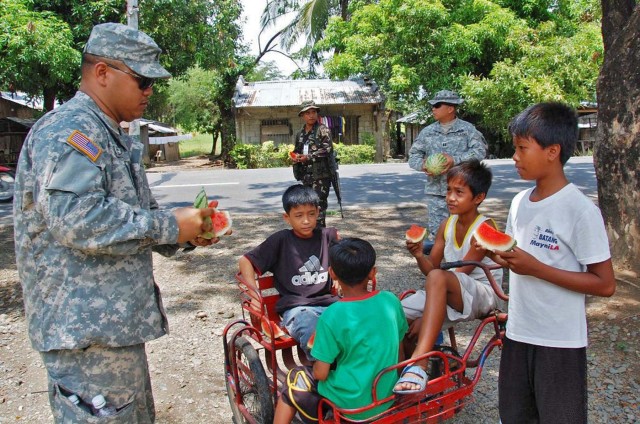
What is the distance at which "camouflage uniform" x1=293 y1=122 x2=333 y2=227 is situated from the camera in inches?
279

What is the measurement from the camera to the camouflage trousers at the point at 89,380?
6.54 feet

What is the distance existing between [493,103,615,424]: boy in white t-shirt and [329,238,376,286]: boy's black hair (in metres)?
0.57

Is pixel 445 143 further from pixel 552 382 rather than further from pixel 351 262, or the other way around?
pixel 552 382

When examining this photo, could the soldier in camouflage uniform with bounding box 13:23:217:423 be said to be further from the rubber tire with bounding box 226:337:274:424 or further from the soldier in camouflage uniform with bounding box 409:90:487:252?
the soldier in camouflage uniform with bounding box 409:90:487:252

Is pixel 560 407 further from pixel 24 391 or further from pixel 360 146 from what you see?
pixel 360 146

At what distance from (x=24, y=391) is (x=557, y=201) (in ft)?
12.0

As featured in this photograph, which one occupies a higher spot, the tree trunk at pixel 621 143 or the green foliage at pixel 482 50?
the green foliage at pixel 482 50

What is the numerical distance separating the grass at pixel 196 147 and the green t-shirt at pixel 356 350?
115 ft

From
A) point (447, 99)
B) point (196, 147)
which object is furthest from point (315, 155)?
point (196, 147)

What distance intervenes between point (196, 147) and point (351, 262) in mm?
41816

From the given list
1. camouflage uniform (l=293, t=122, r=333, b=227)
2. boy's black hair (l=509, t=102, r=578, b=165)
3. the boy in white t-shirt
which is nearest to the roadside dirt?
the boy in white t-shirt

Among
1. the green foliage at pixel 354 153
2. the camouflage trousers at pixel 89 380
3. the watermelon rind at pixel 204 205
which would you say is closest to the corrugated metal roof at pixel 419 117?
the green foliage at pixel 354 153

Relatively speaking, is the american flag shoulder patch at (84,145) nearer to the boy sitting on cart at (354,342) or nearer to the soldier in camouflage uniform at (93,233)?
the soldier in camouflage uniform at (93,233)

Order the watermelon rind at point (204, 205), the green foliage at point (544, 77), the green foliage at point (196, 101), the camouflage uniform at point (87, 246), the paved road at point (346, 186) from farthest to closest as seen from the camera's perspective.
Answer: the green foliage at point (196, 101) → the green foliage at point (544, 77) → the paved road at point (346, 186) → the watermelon rind at point (204, 205) → the camouflage uniform at point (87, 246)
